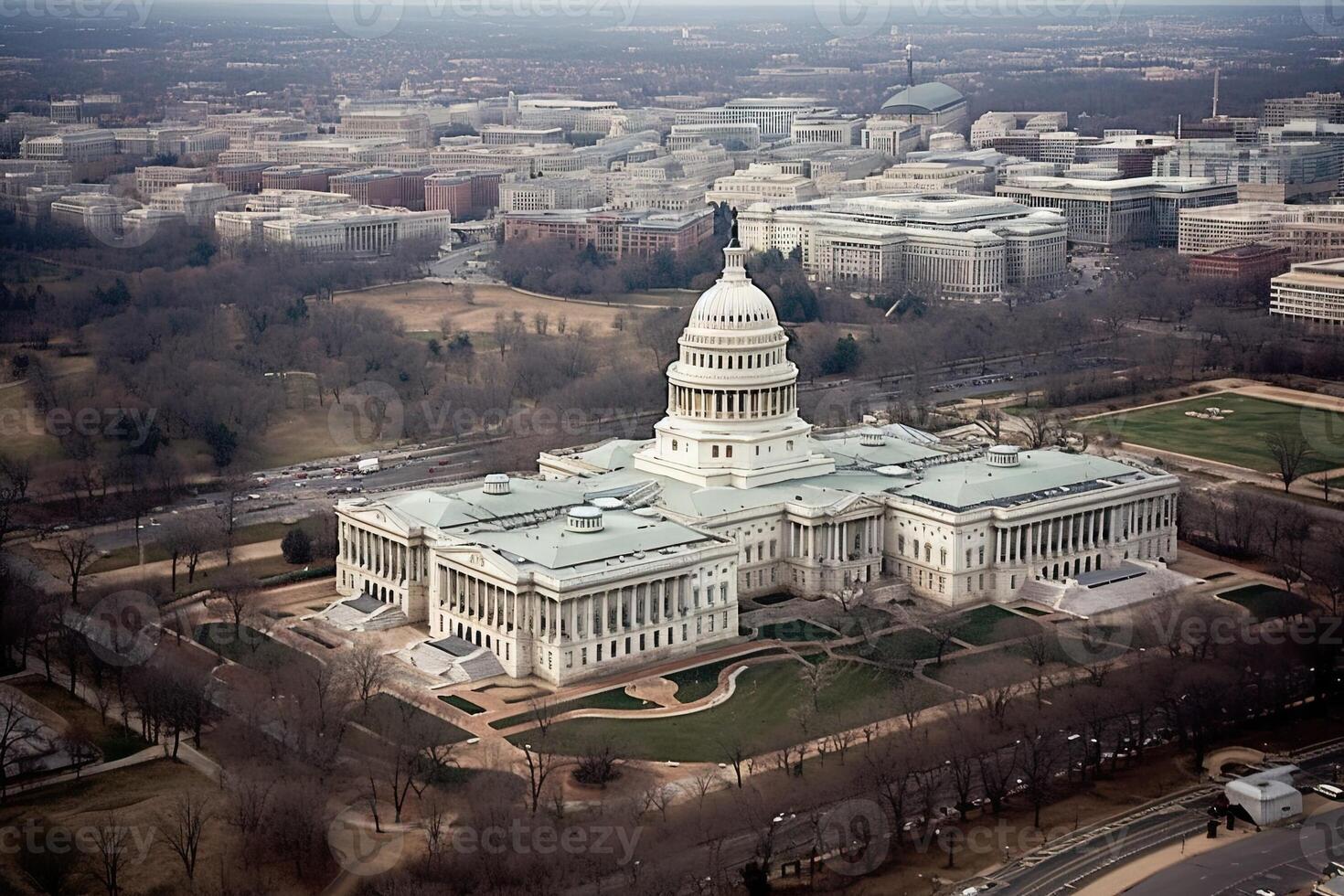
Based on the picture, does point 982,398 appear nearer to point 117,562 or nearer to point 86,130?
point 117,562

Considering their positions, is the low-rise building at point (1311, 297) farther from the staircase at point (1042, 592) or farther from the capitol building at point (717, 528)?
the staircase at point (1042, 592)

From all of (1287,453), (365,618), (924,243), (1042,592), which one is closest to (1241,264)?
(924,243)

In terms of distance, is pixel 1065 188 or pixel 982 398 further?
pixel 1065 188

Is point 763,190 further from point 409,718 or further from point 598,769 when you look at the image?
point 598,769

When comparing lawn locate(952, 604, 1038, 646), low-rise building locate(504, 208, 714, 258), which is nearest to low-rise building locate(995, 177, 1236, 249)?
low-rise building locate(504, 208, 714, 258)

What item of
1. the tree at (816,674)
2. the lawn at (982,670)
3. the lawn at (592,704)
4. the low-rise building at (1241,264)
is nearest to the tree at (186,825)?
the lawn at (592,704)

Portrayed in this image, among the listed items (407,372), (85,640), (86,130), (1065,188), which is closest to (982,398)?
(407,372)

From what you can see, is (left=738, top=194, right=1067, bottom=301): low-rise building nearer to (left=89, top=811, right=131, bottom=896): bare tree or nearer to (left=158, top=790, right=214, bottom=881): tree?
(left=158, top=790, right=214, bottom=881): tree

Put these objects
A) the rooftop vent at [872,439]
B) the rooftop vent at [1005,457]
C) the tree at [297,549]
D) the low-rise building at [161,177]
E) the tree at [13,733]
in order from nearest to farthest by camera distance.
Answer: the tree at [13,733]
the tree at [297,549]
the rooftop vent at [1005,457]
the rooftop vent at [872,439]
the low-rise building at [161,177]
